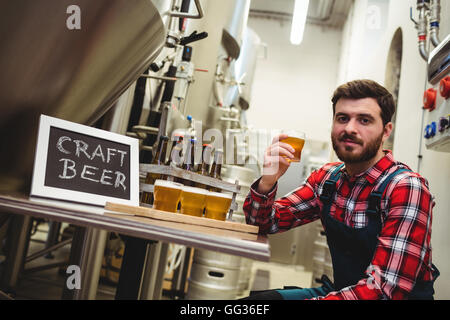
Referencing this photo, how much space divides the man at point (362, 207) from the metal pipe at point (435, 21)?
602 millimetres

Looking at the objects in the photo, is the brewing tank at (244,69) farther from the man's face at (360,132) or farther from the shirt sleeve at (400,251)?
the shirt sleeve at (400,251)

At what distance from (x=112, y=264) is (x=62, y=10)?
221cm

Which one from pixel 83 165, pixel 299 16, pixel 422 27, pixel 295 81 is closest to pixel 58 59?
pixel 83 165

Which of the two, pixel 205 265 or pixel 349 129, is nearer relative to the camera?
pixel 349 129

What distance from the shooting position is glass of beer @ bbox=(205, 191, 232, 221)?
3.59 feet

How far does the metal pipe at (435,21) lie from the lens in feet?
5.26

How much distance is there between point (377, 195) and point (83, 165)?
0.86m

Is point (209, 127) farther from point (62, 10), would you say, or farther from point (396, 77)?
point (62, 10)

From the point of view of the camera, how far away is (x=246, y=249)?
0.67 m

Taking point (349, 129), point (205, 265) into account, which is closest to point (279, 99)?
point (205, 265)

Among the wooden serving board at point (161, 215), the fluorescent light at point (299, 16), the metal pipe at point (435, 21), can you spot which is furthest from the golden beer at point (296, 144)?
the fluorescent light at point (299, 16)

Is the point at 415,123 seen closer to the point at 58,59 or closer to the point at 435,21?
the point at 435,21

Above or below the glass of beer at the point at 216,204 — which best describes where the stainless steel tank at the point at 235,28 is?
above

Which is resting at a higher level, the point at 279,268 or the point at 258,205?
the point at 258,205
